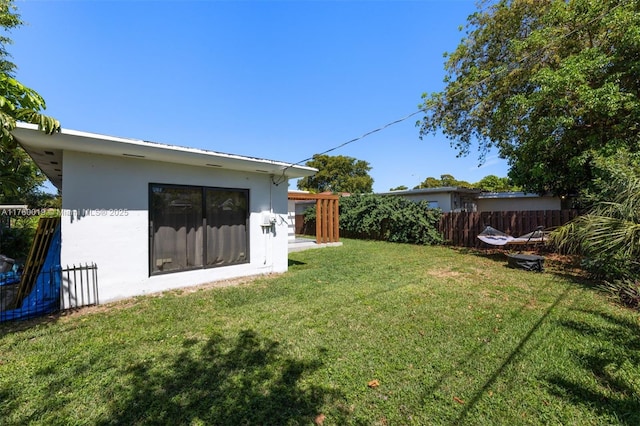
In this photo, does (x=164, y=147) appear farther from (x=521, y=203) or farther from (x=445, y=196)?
(x=521, y=203)

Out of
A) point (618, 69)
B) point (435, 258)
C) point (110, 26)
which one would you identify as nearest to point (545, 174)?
point (618, 69)

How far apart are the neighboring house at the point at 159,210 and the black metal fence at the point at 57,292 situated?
148 millimetres

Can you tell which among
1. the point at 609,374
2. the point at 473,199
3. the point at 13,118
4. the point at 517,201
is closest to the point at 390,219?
the point at 473,199

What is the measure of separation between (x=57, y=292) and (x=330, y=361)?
14.5ft

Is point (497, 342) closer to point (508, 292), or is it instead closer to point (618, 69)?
point (508, 292)

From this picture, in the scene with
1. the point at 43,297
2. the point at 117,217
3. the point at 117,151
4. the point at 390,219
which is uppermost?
the point at 117,151

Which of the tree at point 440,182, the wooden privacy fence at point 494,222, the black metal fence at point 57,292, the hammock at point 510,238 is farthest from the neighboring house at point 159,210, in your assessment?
the tree at point 440,182

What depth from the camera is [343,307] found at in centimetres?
413

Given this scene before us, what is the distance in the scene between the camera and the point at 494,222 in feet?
35.9

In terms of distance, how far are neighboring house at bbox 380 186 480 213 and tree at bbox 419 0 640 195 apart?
345cm

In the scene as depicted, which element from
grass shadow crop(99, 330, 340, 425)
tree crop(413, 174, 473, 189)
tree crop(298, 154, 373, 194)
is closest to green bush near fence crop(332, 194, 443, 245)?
grass shadow crop(99, 330, 340, 425)

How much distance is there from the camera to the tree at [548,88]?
238 inches

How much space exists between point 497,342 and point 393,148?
11.7 m

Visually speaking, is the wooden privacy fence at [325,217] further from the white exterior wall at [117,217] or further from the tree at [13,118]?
the tree at [13,118]
